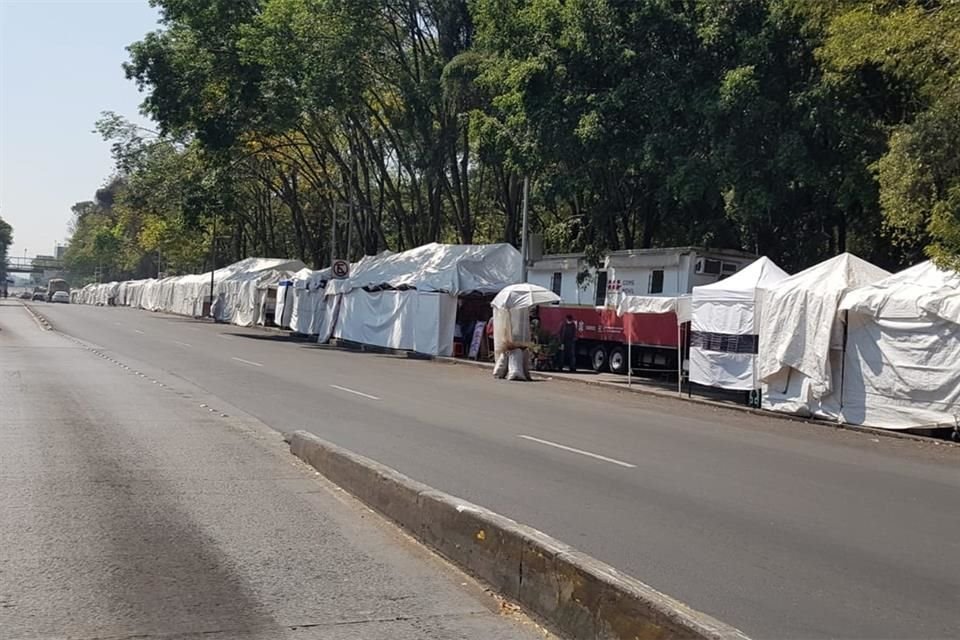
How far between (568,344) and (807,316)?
38.0 ft

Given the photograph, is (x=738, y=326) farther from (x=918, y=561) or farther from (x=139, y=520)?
(x=139, y=520)

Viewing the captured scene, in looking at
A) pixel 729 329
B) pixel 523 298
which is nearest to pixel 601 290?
pixel 523 298

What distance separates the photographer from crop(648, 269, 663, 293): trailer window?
26533 millimetres

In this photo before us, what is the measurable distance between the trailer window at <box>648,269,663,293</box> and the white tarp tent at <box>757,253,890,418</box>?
7.17 metres

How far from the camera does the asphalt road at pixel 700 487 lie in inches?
245

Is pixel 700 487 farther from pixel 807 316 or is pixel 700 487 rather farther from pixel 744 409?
pixel 744 409

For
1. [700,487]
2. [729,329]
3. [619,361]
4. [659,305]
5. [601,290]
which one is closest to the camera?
[700,487]

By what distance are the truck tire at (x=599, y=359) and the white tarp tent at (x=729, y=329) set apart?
7590 millimetres

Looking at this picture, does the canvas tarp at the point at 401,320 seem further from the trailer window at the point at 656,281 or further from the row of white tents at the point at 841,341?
the row of white tents at the point at 841,341

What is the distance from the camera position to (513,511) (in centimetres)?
829

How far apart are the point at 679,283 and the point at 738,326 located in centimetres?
598

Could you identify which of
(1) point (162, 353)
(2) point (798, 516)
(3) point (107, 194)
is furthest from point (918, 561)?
(3) point (107, 194)

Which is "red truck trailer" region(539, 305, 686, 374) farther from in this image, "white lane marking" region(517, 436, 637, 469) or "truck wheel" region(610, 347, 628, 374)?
"white lane marking" region(517, 436, 637, 469)

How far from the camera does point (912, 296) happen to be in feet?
54.1
